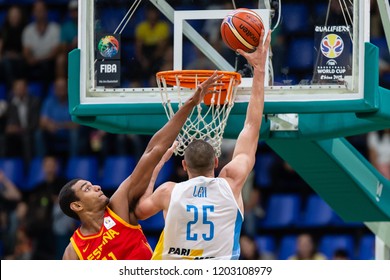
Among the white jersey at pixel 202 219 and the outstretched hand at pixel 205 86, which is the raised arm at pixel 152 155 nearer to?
the outstretched hand at pixel 205 86

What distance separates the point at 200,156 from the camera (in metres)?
6.73

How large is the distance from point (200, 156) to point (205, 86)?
0.57m

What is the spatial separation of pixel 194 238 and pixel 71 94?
5.17ft

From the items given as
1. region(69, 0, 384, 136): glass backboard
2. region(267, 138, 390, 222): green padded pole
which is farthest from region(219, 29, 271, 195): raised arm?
region(267, 138, 390, 222): green padded pole

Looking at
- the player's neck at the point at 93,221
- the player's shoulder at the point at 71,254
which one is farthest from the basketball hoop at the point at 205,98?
the player's shoulder at the point at 71,254

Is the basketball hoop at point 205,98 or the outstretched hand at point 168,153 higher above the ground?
the basketball hoop at point 205,98

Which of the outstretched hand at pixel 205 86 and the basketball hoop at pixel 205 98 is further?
the basketball hoop at pixel 205 98

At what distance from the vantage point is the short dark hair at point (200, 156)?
22.1 ft

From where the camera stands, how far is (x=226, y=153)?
488 inches

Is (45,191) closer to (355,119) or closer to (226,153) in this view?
(226,153)

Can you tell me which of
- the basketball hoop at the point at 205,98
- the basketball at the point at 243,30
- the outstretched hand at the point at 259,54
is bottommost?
the basketball hoop at the point at 205,98

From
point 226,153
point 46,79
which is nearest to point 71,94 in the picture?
point 226,153

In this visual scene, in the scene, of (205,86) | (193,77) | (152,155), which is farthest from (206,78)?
(152,155)
